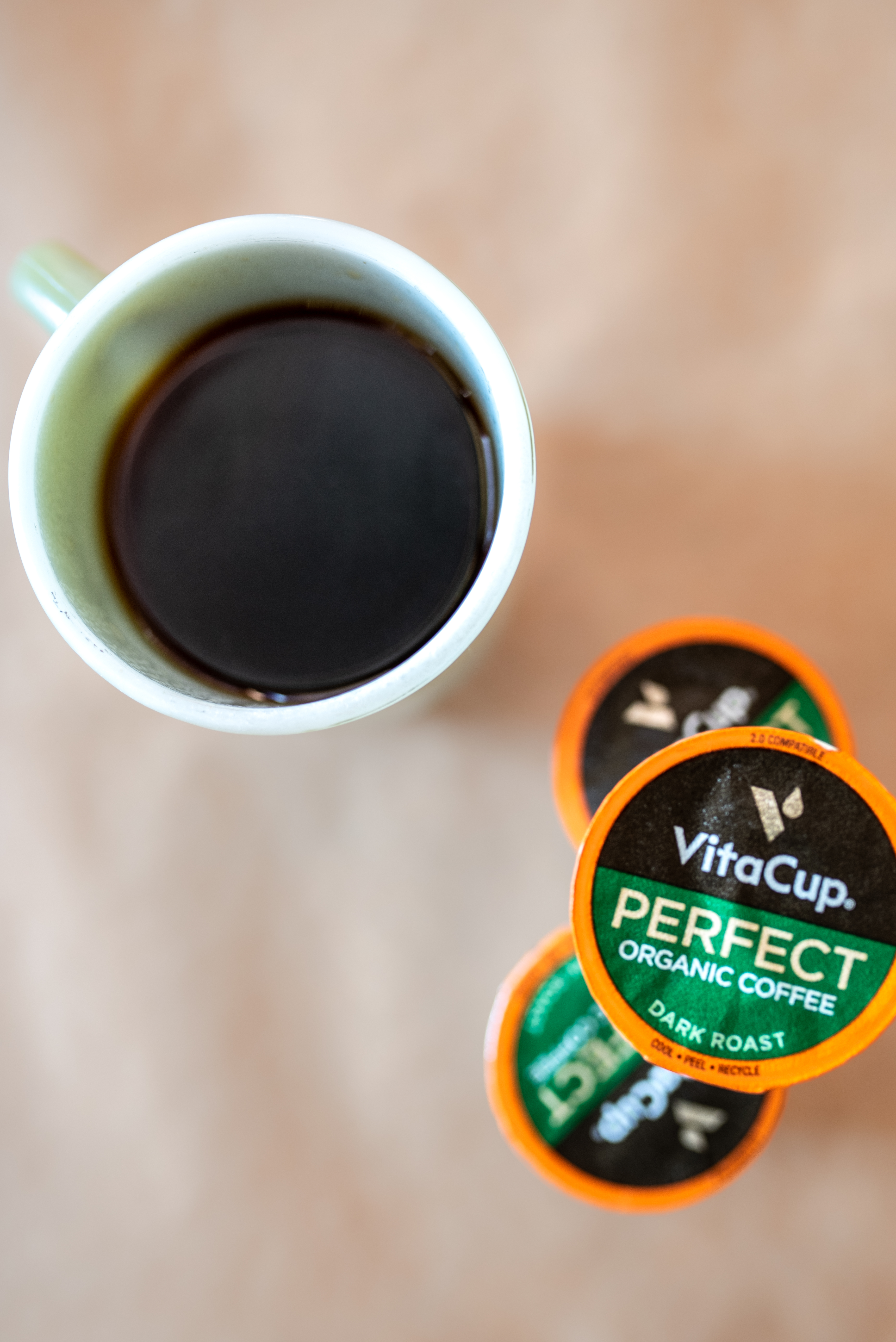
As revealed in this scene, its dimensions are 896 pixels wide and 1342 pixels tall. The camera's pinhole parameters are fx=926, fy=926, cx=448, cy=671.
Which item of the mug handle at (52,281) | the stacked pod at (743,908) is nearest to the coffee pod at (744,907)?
the stacked pod at (743,908)

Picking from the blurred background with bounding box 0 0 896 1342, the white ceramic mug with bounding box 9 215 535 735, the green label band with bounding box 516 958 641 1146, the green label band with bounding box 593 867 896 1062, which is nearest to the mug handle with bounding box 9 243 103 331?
the white ceramic mug with bounding box 9 215 535 735

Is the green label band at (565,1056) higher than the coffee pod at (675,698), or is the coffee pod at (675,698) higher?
the coffee pod at (675,698)

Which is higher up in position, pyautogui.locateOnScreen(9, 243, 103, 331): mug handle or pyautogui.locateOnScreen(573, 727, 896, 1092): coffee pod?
pyautogui.locateOnScreen(9, 243, 103, 331): mug handle

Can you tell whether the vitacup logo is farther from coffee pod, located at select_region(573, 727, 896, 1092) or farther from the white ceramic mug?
the white ceramic mug

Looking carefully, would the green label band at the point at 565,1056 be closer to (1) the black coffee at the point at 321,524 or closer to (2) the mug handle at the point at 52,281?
(1) the black coffee at the point at 321,524

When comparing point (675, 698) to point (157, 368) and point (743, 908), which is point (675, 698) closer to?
point (743, 908)

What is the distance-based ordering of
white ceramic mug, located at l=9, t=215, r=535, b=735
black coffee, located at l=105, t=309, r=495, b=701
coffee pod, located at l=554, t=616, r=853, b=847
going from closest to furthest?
white ceramic mug, located at l=9, t=215, r=535, b=735, black coffee, located at l=105, t=309, r=495, b=701, coffee pod, located at l=554, t=616, r=853, b=847

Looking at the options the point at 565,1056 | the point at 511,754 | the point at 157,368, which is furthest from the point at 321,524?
the point at 565,1056

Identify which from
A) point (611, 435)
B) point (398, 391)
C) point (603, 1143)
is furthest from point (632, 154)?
point (603, 1143)
